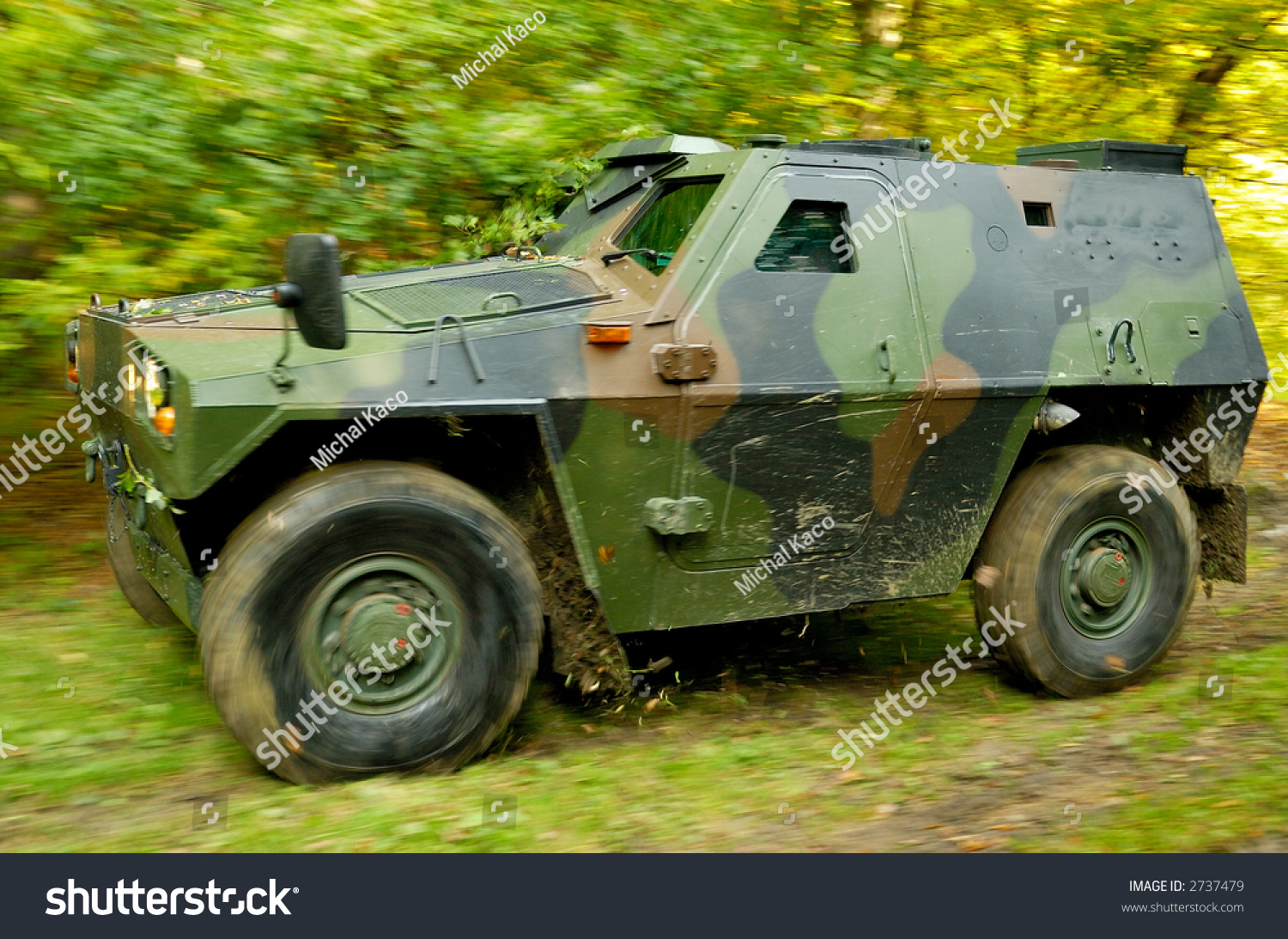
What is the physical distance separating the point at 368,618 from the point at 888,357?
2103 mm

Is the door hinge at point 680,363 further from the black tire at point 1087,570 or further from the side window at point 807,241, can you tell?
the black tire at point 1087,570

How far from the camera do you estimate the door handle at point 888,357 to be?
458cm

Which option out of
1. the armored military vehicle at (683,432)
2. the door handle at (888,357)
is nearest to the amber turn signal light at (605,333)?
the armored military vehicle at (683,432)

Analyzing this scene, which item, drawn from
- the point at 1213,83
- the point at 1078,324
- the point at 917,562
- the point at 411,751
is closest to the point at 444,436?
the point at 411,751

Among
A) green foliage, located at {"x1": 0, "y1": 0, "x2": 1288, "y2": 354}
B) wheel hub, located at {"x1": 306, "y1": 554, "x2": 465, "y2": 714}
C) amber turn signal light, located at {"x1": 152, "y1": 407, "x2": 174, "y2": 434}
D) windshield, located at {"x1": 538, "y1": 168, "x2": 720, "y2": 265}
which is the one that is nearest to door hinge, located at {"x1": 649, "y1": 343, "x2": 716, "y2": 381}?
windshield, located at {"x1": 538, "y1": 168, "x2": 720, "y2": 265}

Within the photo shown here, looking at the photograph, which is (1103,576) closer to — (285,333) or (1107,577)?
(1107,577)

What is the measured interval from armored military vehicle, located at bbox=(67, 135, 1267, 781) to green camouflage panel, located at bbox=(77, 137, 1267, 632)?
0.01 meters

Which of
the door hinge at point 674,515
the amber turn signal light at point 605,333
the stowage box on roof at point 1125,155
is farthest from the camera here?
the stowage box on roof at point 1125,155

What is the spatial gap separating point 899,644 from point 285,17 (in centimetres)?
422

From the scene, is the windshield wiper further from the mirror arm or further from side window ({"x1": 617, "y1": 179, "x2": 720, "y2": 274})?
the mirror arm

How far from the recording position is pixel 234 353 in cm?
378

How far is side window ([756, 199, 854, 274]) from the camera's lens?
457cm

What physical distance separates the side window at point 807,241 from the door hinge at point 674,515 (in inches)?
36.1

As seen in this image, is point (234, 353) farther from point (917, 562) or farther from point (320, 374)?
point (917, 562)
